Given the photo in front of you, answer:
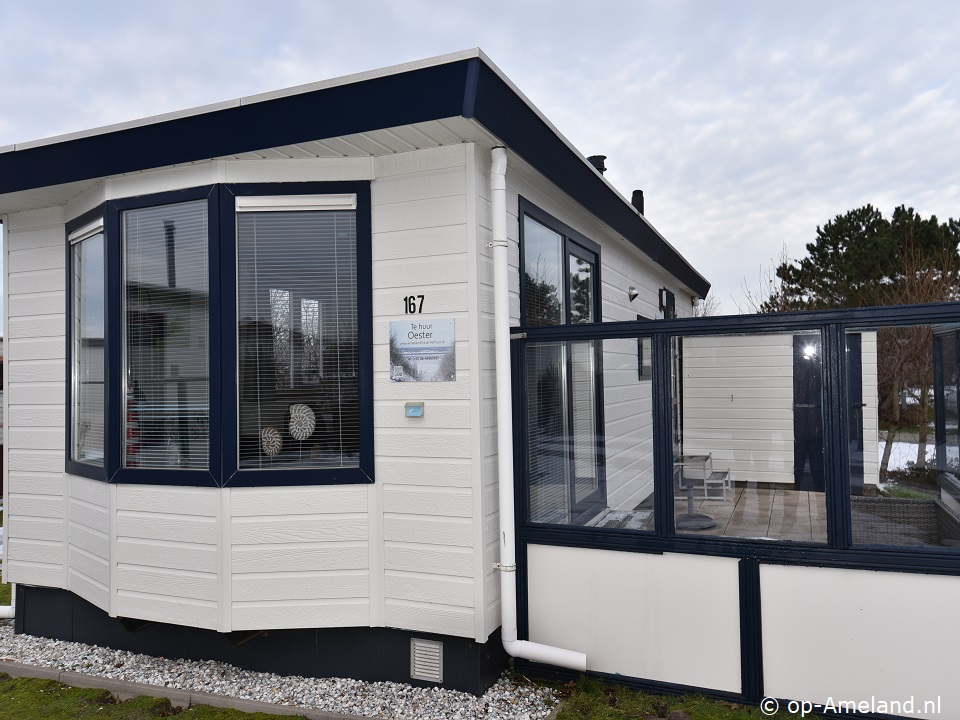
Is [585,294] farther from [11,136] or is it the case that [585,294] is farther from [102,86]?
[11,136]

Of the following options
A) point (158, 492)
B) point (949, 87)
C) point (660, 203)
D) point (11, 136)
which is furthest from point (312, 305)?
point (11, 136)

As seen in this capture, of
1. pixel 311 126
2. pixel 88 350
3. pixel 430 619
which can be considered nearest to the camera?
pixel 311 126

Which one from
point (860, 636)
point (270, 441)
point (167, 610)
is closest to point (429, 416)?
point (270, 441)

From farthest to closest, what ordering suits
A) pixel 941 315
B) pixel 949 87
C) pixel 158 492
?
pixel 949 87 < pixel 158 492 < pixel 941 315

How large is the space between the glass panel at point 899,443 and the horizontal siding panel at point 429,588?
175 cm

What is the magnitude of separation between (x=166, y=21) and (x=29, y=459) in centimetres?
607

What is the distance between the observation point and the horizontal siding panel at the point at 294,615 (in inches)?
131

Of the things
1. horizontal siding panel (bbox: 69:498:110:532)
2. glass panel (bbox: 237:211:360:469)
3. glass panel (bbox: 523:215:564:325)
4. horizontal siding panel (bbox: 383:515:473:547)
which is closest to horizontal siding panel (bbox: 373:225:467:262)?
glass panel (bbox: 237:211:360:469)

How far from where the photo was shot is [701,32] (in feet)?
26.5

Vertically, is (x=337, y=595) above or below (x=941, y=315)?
below

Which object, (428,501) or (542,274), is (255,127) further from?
(428,501)

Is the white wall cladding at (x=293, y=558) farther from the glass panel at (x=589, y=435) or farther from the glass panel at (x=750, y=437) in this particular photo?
the glass panel at (x=750, y=437)

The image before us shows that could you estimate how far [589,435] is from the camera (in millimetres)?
3592

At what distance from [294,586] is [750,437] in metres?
2.35
